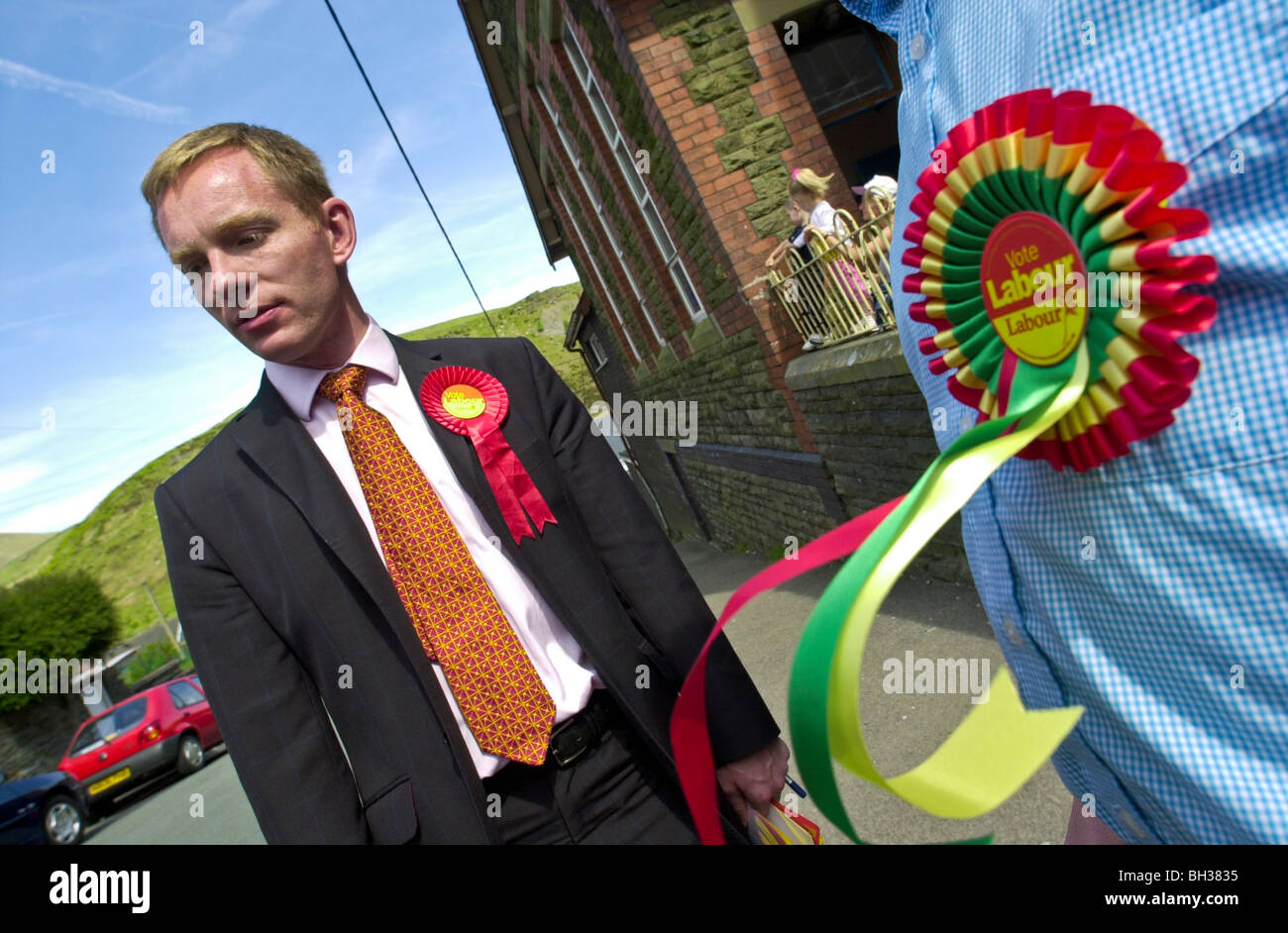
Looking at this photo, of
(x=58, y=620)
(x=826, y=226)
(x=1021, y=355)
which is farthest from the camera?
(x=58, y=620)

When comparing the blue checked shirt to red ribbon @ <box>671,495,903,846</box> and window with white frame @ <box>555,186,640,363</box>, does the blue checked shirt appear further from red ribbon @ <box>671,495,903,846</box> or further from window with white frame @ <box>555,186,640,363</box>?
window with white frame @ <box>555,186,640,363</box>

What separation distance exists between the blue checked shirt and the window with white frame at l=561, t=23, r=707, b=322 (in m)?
8.44

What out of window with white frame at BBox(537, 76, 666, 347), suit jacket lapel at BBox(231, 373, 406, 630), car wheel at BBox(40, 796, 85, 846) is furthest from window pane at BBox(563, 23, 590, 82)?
car wheel at BBox(40, 796, 85, 846)

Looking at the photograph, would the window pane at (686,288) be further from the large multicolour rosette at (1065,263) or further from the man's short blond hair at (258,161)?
the large multicolour rosette at (1065,263)

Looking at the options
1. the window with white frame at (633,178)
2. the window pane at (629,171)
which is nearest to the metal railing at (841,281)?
the window with white frame at (633,178)

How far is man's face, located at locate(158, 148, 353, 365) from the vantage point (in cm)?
163

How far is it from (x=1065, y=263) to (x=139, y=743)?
53.0ft

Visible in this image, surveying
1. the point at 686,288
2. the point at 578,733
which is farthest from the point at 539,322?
the point at 578,733

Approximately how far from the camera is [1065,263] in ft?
2.74

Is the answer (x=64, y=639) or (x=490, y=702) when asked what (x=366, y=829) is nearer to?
(x=490, y=702)

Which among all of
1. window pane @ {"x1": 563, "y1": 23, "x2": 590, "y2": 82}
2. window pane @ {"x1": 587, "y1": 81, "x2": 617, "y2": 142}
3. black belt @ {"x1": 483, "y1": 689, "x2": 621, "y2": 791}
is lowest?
black belt @ {"x1": 483, "y1": 689, "x2": 621, "y2": 791}

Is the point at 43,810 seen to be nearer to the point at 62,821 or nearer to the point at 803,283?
the point at 62,821

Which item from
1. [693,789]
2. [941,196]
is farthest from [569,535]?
[941,196]

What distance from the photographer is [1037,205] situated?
2.85 feet
